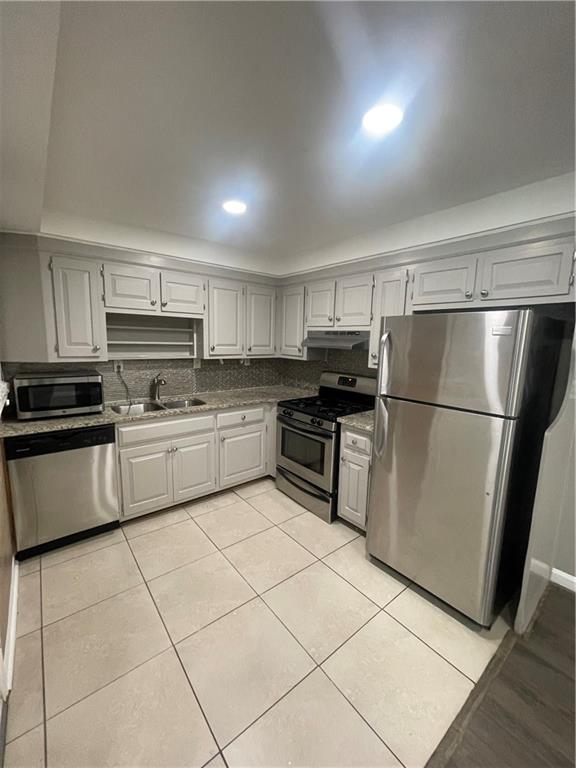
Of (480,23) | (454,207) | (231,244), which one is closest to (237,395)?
(231,244)

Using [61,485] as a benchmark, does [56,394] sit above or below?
above

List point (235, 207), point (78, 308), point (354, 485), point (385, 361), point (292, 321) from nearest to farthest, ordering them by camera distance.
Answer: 1. point (385, 361)
2. point (235, 207)
3. point (78, 308)
4. point (354, 485)
5. point (292, 321)

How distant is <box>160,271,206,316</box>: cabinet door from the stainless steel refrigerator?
1846 mm

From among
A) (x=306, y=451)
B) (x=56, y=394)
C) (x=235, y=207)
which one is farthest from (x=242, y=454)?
(x=235, y=207)

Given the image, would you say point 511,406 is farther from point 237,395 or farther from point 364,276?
point 237,395

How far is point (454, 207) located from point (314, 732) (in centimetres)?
295

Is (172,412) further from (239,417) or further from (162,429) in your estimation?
(239,417)

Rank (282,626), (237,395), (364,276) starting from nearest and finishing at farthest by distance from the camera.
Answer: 1. (282,626)
2. (364,276)
3. (237,395)

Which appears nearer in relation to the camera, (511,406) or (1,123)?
(1,123)

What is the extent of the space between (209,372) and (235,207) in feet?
5.83

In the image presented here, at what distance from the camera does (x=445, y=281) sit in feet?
7.08

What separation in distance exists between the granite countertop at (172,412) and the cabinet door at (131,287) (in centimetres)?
92

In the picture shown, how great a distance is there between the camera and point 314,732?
1252 mm

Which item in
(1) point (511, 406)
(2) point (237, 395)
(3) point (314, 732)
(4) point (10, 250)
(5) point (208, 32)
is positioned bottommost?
(3) point (314, 732)
